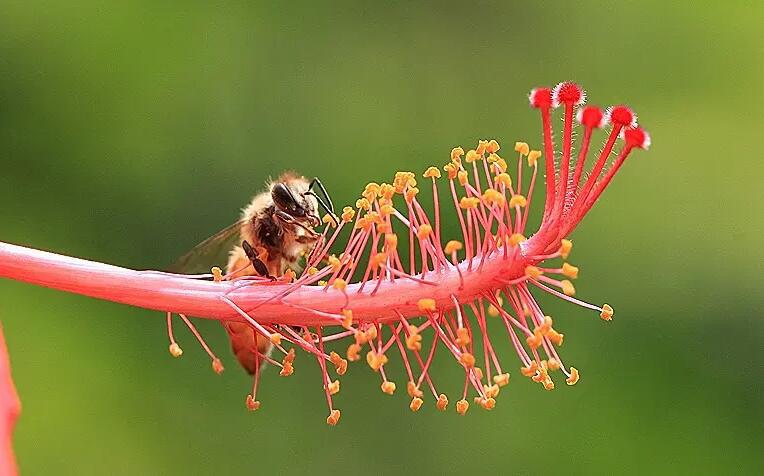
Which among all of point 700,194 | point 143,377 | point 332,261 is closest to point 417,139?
point 700,194

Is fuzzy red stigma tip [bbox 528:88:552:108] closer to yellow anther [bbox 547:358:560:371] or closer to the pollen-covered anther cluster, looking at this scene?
the pollen-covered anther cluster

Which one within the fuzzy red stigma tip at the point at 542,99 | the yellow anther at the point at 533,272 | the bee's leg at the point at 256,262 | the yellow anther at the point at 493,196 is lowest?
the bee's leg at the point at 256,262

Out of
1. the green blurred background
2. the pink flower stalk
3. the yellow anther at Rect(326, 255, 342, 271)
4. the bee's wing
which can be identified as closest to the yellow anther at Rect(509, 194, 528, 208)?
the pink flower stalk

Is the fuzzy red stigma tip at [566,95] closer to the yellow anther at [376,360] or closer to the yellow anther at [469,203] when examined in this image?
the yellow anther at [469,203]

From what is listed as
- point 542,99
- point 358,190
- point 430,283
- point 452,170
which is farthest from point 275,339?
point 358,190

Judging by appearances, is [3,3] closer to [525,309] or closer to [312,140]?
[312,140]

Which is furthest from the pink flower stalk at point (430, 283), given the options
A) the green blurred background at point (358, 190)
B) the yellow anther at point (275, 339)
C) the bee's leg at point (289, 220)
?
the green blurred background at point (358, 190)
